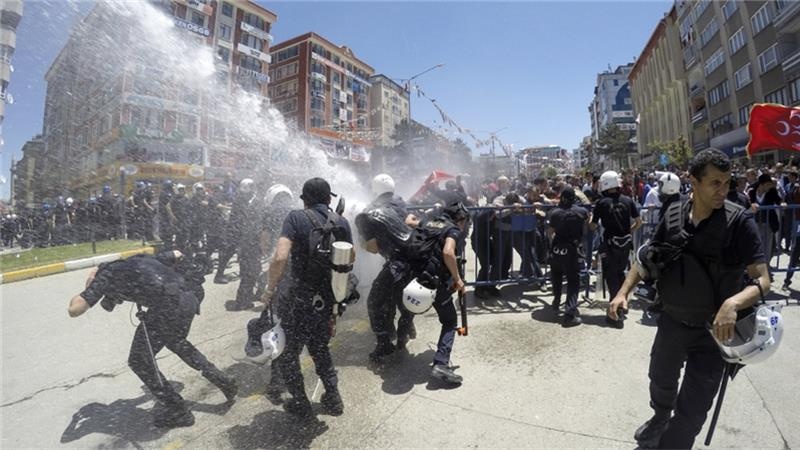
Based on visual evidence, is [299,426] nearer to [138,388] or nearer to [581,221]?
[138,388]

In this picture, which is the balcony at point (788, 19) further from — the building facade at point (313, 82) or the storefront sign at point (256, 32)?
the storefront sign at point (256, 32)

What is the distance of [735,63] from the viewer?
99.8 ft

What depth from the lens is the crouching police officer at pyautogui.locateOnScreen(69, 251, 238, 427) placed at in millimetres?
2885

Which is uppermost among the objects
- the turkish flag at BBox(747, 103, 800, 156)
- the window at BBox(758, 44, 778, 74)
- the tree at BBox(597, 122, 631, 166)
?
the tree at BBox(597, 122, 631, 166)

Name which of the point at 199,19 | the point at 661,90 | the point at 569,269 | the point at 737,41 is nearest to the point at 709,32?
the point at 737,41

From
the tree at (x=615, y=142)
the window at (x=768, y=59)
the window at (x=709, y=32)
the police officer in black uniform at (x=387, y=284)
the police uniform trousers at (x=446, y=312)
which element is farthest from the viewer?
the tree at (x=615, y=142)

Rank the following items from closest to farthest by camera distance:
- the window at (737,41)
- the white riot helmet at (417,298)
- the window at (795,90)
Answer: the white riot helmet at (417,298) → the window at (795,90) → the window at (737,41)

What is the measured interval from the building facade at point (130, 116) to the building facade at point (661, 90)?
42.3 meters

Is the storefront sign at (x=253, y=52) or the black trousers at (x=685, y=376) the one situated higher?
the storefront sign at (x=253, y=52)

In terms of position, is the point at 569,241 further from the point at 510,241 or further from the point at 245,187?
the point at 245,187

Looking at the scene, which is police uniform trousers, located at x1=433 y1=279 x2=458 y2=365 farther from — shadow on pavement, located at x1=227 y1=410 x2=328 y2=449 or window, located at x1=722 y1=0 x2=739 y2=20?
window, located at x1=722 y1=0 x2=739 y2=20

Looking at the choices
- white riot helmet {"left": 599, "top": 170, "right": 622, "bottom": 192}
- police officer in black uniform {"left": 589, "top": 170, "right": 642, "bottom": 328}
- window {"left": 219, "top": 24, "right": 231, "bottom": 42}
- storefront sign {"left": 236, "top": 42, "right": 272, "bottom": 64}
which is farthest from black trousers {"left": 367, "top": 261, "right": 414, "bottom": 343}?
window {"left": 219, "top": 24, "right": 231, "bottom": 42}

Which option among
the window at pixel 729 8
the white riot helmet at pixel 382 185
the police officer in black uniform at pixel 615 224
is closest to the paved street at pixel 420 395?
the police officer in black uniform at pixel 615 224

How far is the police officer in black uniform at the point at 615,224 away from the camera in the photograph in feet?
15.6
